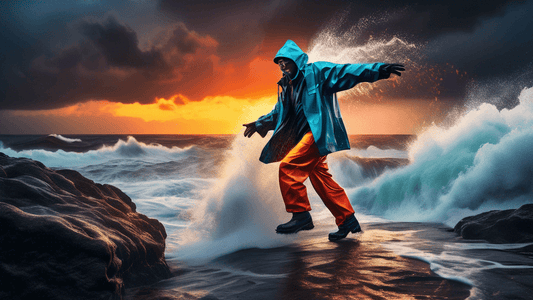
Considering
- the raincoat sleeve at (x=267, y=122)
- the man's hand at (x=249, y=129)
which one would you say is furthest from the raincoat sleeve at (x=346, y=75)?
the man's hand at (x=249, y=129)

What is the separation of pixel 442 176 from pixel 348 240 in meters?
3.48

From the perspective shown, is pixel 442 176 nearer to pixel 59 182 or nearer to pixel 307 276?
pixel 307 276

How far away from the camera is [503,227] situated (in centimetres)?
338

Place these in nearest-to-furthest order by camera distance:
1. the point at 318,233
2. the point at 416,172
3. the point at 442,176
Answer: the point at 318,233 < the point at 442,176 < the point at 416,172

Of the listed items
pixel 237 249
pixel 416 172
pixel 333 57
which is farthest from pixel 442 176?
pixel 237 249

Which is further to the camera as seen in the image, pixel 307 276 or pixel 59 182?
pixel 59 182

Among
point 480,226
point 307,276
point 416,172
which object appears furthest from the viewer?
point 416,172

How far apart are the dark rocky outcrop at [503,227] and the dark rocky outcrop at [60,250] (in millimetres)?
3176

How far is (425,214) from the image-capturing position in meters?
5.54

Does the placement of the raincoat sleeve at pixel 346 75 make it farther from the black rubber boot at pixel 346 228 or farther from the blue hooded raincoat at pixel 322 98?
the black rubber boot at pixel 346 228

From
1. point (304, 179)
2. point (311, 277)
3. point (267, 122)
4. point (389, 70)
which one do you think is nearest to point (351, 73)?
point (389, 70)

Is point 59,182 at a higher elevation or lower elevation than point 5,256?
higher

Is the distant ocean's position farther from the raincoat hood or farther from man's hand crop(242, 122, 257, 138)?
the raincoat hood

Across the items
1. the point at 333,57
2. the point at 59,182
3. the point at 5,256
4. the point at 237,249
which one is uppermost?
the point at 333,57
